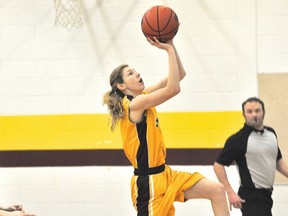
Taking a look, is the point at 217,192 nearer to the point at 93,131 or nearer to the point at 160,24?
the point at 160,24

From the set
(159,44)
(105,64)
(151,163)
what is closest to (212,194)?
(151,163)

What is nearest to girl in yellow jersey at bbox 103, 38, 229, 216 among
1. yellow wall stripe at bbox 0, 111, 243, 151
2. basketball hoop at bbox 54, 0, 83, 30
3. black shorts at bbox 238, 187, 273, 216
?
black shorts at bbox 238, 187, 273, 216

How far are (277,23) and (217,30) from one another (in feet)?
2.18

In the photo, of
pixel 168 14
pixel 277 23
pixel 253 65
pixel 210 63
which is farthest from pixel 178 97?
pixel 168 14

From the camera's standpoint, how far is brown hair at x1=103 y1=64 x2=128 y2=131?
3.89 meters

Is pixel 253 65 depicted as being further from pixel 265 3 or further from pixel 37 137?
pixel 37 137

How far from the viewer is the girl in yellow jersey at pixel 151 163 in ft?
12.3

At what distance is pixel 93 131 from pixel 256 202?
2406 mm

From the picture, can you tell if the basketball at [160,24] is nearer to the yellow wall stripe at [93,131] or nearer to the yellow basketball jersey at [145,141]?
the yellow basketball jersey at [145,141]

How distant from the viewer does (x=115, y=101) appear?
3.92 metres

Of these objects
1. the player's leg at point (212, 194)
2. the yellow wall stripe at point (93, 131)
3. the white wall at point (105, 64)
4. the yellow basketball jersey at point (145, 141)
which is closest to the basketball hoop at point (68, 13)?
the white wall at point (105, 64)

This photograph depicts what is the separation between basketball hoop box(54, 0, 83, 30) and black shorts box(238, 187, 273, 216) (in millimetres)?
2958

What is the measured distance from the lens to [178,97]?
19.1 feet

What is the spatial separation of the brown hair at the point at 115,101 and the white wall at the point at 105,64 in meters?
1.84
